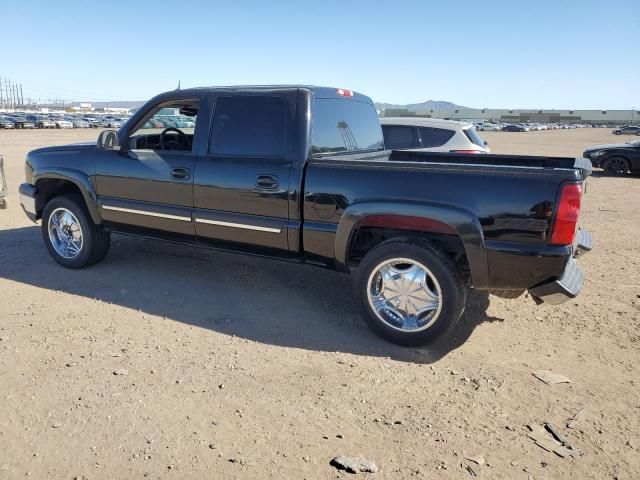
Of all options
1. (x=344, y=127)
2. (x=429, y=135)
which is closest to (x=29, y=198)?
(x=344, y=127)

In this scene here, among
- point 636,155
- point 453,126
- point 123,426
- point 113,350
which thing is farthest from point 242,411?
point 636,155

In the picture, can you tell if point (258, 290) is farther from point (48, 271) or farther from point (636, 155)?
point (636, 155)

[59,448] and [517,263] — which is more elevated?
[517,263]

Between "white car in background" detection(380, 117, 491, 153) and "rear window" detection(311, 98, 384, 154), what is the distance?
3672mm

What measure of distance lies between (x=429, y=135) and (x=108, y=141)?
18.7 ft

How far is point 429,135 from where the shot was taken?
9188 mm

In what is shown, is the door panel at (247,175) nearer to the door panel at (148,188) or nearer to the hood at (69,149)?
the door panel at (148,188)

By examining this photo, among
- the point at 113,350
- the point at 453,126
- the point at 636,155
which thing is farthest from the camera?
the point at 636,155

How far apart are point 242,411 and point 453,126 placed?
7.34 meters

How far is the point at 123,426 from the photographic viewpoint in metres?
2.92

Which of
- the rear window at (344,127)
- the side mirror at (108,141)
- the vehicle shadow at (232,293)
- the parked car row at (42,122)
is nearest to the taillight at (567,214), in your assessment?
the vehicle shadow at (232,293)

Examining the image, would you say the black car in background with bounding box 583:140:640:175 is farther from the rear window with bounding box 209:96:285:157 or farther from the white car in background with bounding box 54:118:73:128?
the white car in background with bounding box 54:118:73:128

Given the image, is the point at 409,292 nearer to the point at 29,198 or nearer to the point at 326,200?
the point at 326,200

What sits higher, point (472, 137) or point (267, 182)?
point (472, 137)
